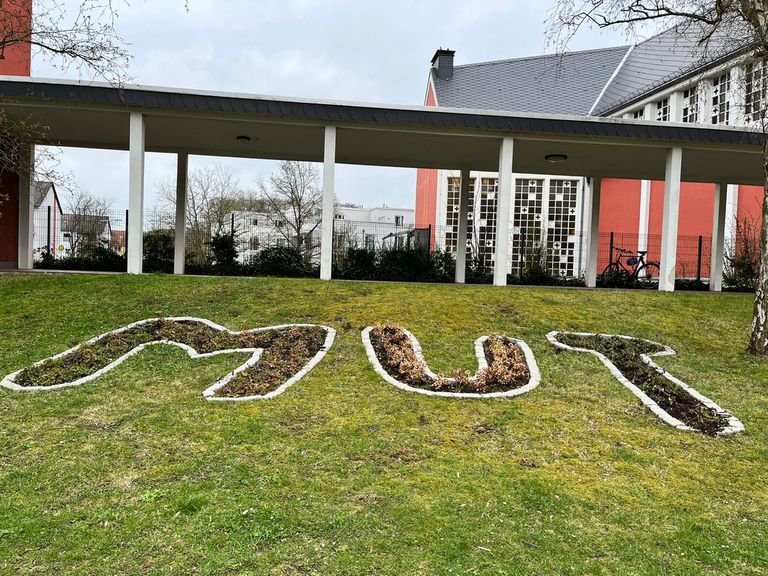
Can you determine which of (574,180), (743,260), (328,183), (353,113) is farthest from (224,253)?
(743,260)

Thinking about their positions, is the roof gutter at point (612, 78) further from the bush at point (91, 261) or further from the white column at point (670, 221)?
the bush at point (91, 261)

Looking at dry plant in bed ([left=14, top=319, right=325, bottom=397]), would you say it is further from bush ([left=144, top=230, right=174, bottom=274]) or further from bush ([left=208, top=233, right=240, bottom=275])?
bush ([left=144, top=230, right=174, bottom=274])

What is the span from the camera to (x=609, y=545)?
10.6ft

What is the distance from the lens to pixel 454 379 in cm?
589

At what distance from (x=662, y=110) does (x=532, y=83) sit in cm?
598

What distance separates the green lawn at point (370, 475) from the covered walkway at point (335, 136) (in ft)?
15.8

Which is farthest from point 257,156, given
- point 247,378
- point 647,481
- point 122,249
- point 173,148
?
point 647,481

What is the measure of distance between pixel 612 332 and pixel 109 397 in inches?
253

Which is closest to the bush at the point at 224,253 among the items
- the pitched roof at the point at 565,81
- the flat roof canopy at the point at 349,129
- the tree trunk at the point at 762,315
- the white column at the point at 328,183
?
the flat roof canopy at the point at 349,129

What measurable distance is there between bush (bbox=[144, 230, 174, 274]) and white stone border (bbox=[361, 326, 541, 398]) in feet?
33.1

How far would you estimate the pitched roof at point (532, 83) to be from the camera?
73.9 ft

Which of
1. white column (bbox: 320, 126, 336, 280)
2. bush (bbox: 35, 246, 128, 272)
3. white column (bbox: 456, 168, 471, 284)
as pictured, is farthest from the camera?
bush (bbox: 35, 246, 128, 272)

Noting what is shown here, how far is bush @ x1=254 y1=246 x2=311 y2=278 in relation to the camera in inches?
614

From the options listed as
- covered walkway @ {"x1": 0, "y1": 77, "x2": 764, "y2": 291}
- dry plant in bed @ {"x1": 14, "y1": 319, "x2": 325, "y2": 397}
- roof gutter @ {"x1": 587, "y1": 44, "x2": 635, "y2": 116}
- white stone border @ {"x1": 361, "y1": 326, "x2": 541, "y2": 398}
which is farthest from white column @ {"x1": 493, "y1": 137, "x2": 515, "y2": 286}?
roof gutter @ {"x1": 587, "y1": 44, "x2": 635, "y2": 116}
